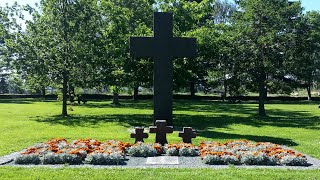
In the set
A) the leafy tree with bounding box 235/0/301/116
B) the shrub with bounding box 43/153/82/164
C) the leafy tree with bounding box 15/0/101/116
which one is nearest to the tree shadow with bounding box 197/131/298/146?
the shrub with bounding box 43/153/82/164

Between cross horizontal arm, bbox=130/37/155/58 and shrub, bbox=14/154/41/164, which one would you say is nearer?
shrub, bbox=14/154/41/164

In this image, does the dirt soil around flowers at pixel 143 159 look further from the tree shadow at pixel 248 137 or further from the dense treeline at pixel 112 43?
the dense treeline at pixel 112 43

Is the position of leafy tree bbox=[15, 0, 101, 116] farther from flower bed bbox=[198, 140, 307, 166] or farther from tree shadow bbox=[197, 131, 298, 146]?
flower bed bbox=[198, 140, 307, 166]

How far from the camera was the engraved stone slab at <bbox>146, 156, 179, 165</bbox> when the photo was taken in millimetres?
8625

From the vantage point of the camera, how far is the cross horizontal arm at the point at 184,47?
13.2 metres

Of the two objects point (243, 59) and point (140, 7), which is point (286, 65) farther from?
point (140, 7)

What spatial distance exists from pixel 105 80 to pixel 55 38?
4.01 m

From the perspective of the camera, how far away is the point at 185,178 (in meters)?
7.23

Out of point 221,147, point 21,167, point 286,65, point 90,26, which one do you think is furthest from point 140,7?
point 21,167

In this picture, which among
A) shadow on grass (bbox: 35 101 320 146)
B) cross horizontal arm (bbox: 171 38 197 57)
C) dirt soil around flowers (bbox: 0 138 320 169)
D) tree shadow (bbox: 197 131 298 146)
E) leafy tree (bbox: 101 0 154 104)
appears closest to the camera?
dirt soil around flowers (bbox: 0 138 320 169)

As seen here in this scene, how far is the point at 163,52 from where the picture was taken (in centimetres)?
1318

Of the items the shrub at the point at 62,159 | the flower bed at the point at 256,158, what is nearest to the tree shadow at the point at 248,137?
the flower bed at the point at 256,158

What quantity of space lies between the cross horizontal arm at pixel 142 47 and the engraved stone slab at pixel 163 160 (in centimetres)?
469

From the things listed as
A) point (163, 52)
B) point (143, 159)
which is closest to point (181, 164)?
point (143, 159)
